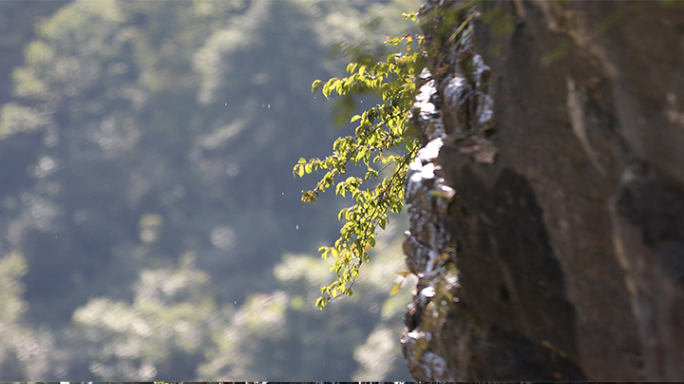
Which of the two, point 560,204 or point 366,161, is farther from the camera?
point 366,161

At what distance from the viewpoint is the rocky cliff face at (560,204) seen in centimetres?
167

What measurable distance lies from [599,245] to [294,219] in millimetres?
58063

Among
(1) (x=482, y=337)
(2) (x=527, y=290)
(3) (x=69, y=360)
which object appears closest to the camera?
(2) (x=527, y=290)

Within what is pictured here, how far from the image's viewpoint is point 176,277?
185 feet

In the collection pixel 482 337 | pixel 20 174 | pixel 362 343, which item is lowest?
pixel 482 337

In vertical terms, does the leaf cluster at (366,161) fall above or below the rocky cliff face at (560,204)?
above

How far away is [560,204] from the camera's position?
7.14 ft

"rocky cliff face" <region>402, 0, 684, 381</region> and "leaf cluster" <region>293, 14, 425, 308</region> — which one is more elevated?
"leaf cluster" <region>293, 14, 425, 308</region>

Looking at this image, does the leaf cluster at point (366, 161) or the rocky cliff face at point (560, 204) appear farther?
the leaf cluster at point (366, 161)

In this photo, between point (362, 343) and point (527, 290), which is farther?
point (362, 343)

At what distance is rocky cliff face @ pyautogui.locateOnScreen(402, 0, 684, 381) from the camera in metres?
1.67

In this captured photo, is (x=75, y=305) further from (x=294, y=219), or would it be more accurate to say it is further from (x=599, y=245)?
(x=599, y=245)

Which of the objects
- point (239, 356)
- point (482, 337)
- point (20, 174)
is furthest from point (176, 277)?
point (482, 337)

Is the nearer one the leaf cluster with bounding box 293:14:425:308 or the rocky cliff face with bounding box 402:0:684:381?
the rocky cliff face with bounding box 402:0:684:381
